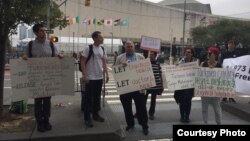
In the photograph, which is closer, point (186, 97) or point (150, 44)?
point (186, 97)

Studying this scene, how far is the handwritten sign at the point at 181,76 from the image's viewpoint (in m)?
8.67

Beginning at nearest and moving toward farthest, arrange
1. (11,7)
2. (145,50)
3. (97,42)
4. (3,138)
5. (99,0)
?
(3,138) → (97,42) → (11,7) → (145,50) → (99,0)

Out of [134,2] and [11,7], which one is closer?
[11,7]

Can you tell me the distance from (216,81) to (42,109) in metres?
3.42

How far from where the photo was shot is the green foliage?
268 feet

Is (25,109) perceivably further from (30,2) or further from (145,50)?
(145,50)

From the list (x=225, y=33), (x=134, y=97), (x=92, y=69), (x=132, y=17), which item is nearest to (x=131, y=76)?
(x=134, y=97)

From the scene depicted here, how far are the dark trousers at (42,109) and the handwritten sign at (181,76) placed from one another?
2.70 meters

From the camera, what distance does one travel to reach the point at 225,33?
3241 inches

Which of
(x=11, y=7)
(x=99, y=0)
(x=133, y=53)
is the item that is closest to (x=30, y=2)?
(x=11, y=7)

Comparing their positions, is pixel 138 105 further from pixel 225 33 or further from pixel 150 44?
pixel 225 33

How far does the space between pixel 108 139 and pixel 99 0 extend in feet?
340

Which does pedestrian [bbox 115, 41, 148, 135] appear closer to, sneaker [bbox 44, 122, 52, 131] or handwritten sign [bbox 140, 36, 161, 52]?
sneaker [bbox 44, 122, 52, 131]

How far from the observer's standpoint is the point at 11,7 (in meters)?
8.24
